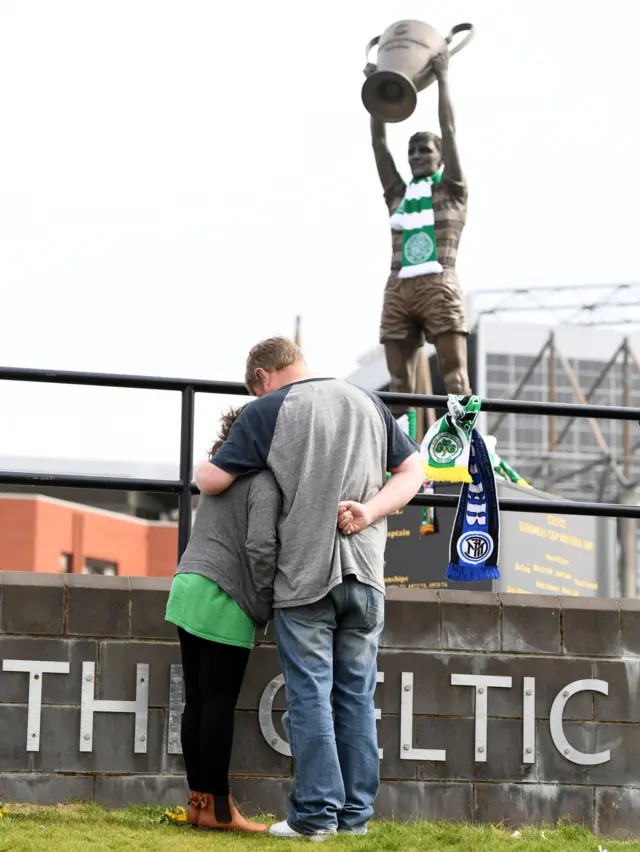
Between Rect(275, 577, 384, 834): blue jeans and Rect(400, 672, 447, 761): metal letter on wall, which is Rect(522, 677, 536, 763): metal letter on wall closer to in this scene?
Rect(400, 672, 447, 761): metal letter on wall

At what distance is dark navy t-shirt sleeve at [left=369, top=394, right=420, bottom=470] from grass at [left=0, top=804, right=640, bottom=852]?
1.34 meters

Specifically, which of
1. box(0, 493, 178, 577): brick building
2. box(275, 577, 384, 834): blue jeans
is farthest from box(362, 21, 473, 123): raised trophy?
box(0, 493, 178, 577): brick building

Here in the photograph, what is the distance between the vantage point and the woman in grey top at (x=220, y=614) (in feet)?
15.5

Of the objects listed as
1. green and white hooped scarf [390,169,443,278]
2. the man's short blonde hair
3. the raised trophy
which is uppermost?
the raised trophy

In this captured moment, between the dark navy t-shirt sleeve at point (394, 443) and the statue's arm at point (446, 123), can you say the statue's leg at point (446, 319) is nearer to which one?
the statue's arm at point (446, 123)

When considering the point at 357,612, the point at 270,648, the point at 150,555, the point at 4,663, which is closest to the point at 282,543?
the point at 357,612

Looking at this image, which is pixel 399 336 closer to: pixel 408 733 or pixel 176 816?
pixel 408 733

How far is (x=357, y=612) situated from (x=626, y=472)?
34.3 metres

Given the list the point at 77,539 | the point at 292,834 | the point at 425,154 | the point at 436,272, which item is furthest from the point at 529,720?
the point at 77,539

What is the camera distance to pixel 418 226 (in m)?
10.1

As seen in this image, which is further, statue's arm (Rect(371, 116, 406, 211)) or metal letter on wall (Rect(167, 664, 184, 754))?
statue's arm (Rect(371, 116, 406, 211))

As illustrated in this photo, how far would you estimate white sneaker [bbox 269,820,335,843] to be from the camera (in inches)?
175

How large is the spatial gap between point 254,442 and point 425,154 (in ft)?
18.8

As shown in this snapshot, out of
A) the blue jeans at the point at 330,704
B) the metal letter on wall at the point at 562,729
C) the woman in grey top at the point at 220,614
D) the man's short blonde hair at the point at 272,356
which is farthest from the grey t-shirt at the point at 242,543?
the metal letter on wall at the point at 562,729
